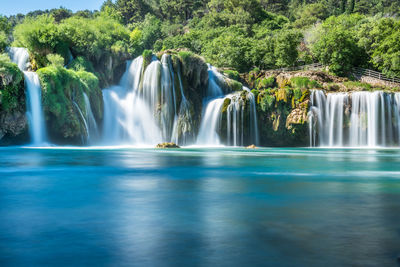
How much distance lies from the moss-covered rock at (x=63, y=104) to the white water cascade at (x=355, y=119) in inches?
806

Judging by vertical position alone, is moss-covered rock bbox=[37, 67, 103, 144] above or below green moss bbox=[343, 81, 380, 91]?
below

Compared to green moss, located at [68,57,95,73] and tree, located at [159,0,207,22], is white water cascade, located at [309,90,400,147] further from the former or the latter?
tree, located at [159,0,207,22]

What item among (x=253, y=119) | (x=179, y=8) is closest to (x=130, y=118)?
(x=253, y=119)

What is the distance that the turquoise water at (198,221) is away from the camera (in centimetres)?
509

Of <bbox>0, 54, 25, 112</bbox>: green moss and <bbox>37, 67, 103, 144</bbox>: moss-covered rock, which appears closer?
<bbox>0, 54, 25, 112</bbox>: green moss

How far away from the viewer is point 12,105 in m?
29.7

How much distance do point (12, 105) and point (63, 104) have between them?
11.8ft

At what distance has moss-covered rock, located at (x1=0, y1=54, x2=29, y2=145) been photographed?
29.1 meters

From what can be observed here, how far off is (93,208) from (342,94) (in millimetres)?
35588

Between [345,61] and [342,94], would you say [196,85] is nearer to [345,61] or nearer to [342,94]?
[342,94]

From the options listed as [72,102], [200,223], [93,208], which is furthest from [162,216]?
[72,102]

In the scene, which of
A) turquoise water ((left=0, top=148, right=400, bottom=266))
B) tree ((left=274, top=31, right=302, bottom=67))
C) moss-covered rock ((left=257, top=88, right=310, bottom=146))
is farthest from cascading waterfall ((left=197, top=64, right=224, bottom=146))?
turquoise water ((left=0, top=148, right=400, bottom=266))

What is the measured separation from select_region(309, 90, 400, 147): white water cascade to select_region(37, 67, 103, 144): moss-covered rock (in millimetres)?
20468

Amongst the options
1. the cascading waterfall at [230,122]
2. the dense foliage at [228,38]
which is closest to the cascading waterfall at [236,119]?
the cascading waterfall at [230,122]
